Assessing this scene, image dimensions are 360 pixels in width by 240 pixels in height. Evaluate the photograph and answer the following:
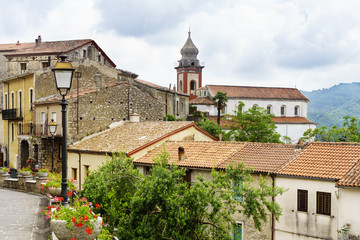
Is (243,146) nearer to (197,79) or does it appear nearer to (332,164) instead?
(332,164)

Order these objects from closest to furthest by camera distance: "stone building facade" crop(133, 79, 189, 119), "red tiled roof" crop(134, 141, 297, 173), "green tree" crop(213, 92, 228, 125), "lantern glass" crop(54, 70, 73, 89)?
"lantern glass" crop(54, 70, 73, 89)
"red tiled roof" crop(134, 141, 297, 173)
"stone building facade" crop(133, 79, 189, 119)
"green tree" crop(213, 92, 228, 125)

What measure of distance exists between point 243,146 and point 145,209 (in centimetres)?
1028

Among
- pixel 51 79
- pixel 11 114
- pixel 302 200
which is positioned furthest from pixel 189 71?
pixel 302 200

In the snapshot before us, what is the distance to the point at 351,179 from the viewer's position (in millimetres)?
19016

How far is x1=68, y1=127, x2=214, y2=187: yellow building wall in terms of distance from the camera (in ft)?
95.4

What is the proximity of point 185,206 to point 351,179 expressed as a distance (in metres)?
7.58

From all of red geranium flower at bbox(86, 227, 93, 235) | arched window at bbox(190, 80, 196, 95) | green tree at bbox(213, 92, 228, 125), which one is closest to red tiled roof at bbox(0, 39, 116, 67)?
green tree at bbox(213, 92, 228, 125)

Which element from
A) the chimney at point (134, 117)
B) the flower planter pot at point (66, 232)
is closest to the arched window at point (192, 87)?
the chimney at point (134, 117)

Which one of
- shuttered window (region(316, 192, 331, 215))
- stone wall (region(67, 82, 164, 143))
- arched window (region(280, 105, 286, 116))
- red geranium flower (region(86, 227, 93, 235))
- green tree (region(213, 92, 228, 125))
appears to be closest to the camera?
red geranium flower (region(86, 227, 93, 235))

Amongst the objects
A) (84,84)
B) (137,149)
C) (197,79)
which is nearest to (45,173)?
(137,149)

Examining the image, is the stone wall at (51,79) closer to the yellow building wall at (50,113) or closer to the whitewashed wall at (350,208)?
the yellow building wall at (50,113)

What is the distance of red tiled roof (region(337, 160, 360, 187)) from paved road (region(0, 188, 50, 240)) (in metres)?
11.9

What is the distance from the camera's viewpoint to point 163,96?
53.7 m

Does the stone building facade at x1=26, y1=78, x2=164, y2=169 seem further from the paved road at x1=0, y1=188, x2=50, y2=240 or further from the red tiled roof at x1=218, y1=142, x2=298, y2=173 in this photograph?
the red tiled roof at x1=218, y1=142, x2=298, y2=173
